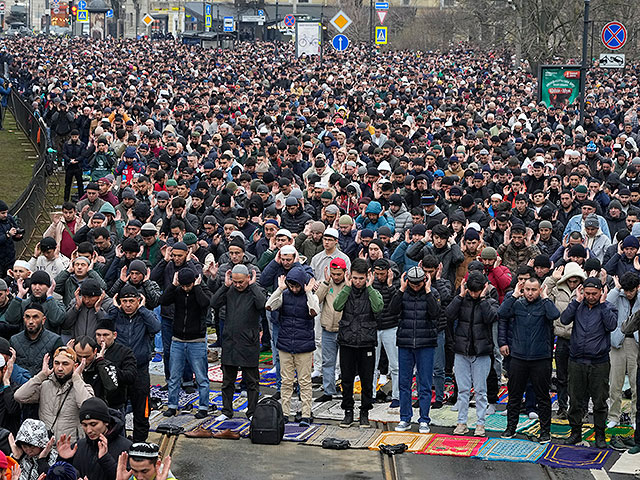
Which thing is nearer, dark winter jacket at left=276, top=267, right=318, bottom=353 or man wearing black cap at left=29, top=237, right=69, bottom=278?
dark winter jacket at left=276, top=267, right=318, bottom=353

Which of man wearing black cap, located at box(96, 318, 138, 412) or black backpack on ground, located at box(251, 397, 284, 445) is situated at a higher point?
man wearing black cap, located at box(96, 318, 138, 412)

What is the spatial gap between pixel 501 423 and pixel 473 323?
121 cm

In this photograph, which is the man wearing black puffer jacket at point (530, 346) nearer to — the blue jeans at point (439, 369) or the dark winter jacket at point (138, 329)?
the blue jeans at point (439, 369)

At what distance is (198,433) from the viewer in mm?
12508

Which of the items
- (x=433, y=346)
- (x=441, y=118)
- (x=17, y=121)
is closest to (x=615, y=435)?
(x=433, y=346)

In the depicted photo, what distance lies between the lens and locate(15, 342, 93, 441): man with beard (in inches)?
403

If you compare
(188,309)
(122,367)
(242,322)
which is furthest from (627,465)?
(122,367)

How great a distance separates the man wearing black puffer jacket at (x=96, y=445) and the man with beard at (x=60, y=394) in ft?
2.75

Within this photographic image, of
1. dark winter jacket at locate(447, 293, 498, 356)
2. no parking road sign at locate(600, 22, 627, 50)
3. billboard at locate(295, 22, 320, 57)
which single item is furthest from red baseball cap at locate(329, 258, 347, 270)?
billboard at locate(295, 22, 320, 57)

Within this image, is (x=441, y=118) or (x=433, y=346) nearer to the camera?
(x=433, y=346)

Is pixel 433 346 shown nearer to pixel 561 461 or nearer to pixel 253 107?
pixel 561 461

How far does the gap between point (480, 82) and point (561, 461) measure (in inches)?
1541

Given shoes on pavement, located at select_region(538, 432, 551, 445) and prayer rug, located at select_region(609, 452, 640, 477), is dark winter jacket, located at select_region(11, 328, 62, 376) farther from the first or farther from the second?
prayer rug, located at select_region(609, 452, 640, 477)

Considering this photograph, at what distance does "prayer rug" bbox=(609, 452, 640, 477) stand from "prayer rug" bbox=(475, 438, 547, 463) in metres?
0.74
